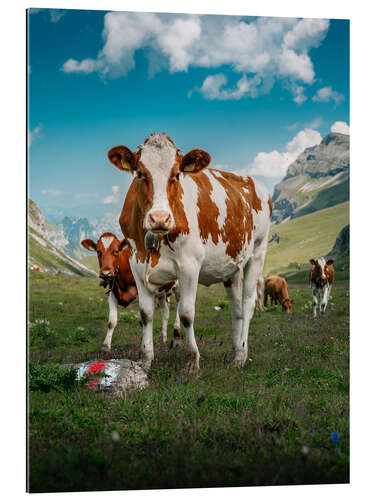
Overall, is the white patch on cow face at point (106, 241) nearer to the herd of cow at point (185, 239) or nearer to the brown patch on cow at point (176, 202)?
the herd of cow at point (185, 239)

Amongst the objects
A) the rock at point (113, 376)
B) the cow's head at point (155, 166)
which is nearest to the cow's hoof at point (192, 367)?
the rock at point (113, 376)

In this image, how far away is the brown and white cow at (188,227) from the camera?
5777mm

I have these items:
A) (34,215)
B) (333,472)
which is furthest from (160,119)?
(333,472)

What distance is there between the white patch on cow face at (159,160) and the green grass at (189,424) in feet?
8.00

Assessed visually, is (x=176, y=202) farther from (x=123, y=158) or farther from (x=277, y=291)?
(x=277, y=291)

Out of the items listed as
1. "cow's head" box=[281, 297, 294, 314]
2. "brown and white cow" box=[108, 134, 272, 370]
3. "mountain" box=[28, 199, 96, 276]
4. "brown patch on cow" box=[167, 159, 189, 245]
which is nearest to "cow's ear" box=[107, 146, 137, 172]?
"brown and white cow" box=[108, 134, 272, 370]

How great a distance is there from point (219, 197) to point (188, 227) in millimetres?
1237

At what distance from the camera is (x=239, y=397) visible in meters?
5.66

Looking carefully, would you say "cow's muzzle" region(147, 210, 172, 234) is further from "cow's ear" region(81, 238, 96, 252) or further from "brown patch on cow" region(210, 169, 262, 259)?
"cow's ear" region(81, 238, 96, 252)

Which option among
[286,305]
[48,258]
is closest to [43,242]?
[48,258]

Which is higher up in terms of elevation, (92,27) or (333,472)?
(92,27)
